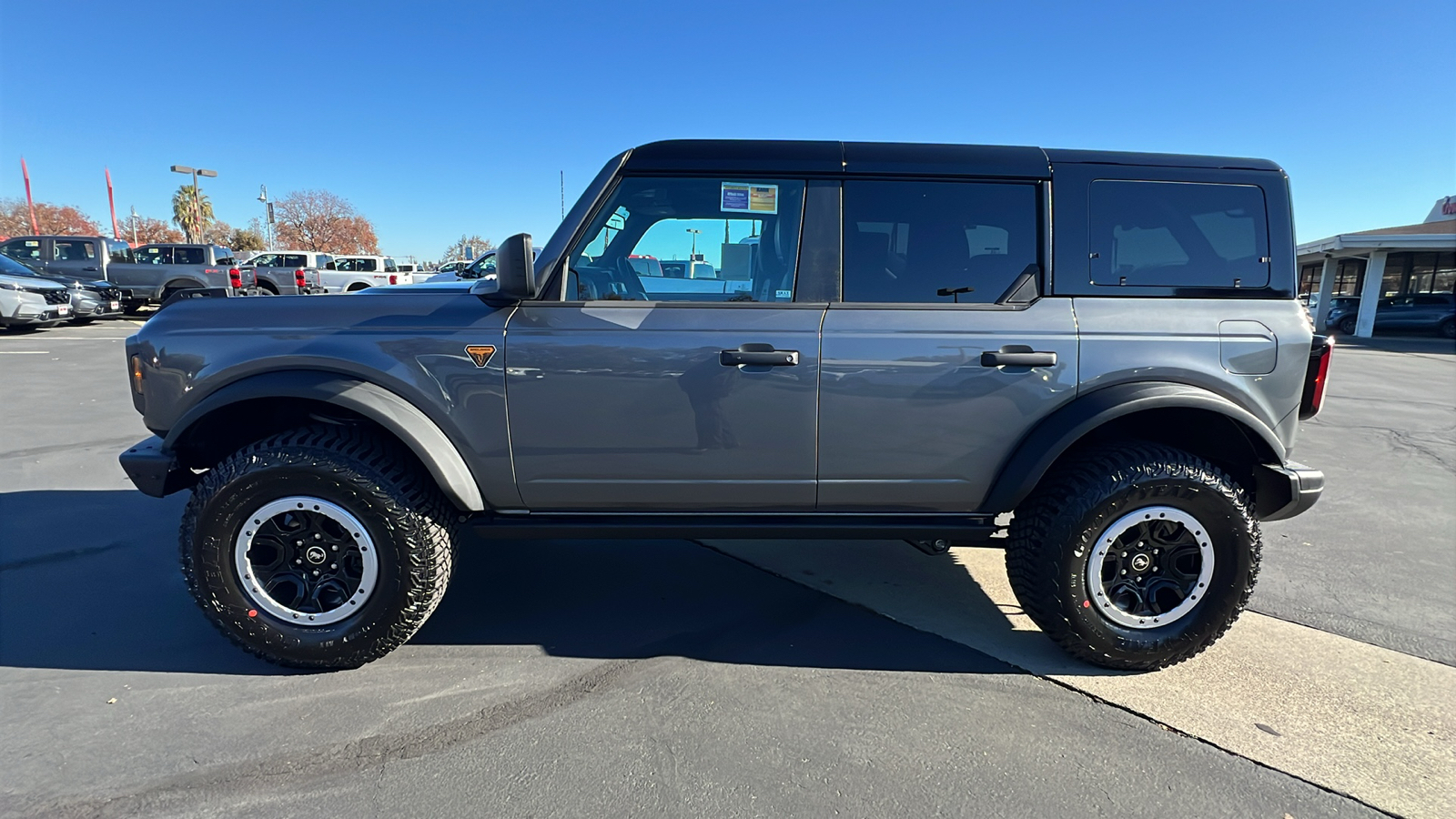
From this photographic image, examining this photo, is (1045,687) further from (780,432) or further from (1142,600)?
(780,432)

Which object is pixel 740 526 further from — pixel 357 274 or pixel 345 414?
pixel 357 274

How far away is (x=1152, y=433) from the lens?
120 inches

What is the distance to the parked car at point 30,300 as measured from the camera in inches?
523

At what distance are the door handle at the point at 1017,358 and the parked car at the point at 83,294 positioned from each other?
1883 cm

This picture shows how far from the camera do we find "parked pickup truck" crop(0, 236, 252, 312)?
17922mm

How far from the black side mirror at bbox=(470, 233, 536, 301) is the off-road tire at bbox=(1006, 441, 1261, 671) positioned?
2.17m

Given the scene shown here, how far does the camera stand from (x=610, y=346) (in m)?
2.69

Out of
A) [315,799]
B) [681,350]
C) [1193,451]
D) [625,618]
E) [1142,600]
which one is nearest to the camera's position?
[315,799]

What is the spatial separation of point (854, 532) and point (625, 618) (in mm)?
1151

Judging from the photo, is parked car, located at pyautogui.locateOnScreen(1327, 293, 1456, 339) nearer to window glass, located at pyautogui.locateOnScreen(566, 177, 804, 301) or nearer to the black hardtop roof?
the black hardtop roof

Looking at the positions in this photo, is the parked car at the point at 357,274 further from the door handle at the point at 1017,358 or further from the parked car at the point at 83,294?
the door handle at the point at 1017,358

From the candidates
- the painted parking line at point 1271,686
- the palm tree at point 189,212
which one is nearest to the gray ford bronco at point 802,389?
the painted parking line at point 1271,686

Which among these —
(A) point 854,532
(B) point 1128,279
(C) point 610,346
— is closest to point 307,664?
(C) point 610,346

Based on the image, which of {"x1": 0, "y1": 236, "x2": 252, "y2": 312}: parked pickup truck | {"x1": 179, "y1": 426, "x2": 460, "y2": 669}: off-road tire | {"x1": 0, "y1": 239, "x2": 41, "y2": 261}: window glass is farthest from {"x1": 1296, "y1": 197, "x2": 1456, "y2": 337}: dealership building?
{"x1": 0, "y1": 239, "x2": 41, "y2": 261}: window glass
